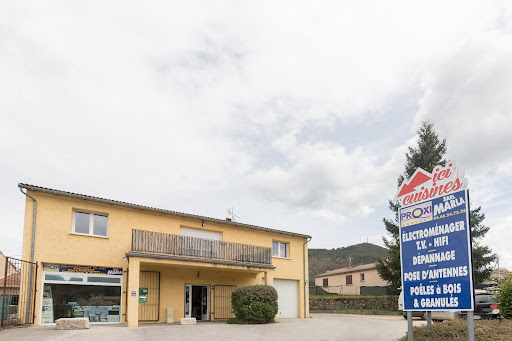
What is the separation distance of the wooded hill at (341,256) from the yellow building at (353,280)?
14.8 metres

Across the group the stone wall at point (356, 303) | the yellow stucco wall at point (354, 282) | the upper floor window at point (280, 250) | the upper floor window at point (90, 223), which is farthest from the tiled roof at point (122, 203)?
the yellow stucco wall at point (354, 282)

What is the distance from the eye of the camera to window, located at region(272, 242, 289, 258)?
25500 millimetres

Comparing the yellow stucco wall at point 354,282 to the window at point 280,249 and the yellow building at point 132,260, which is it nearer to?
the window at point 280,249

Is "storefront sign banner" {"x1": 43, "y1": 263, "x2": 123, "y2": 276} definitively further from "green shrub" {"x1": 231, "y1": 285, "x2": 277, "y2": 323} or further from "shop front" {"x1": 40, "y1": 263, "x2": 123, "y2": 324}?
"green shrub" {"x1": 231, "y1": 285, "x2": 277, "y2": 323}

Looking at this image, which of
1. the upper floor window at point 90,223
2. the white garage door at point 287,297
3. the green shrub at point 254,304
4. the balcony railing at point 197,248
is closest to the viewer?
the upper floor window at point 90,223

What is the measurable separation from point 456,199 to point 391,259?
82.5 feet

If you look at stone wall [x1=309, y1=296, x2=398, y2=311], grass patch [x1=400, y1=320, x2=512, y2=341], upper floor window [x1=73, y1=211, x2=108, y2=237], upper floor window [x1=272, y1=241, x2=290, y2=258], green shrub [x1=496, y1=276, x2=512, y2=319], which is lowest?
stone wall [x1=309, y1=296, x2=398, y2=311]

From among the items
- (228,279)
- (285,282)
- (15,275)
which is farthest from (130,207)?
Answer: (285,282)

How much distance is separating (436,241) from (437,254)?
10.2 inches

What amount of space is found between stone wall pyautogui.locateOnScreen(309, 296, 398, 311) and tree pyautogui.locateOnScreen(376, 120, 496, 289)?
2049 millimetres

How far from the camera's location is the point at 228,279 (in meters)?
23.0

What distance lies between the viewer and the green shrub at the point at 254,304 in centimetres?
1848

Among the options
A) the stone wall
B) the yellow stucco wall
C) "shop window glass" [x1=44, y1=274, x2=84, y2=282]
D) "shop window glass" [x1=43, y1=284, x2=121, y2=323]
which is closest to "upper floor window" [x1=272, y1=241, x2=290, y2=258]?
the stone wall

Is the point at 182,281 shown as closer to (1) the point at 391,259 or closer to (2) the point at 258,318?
(2) the point at 258,318
